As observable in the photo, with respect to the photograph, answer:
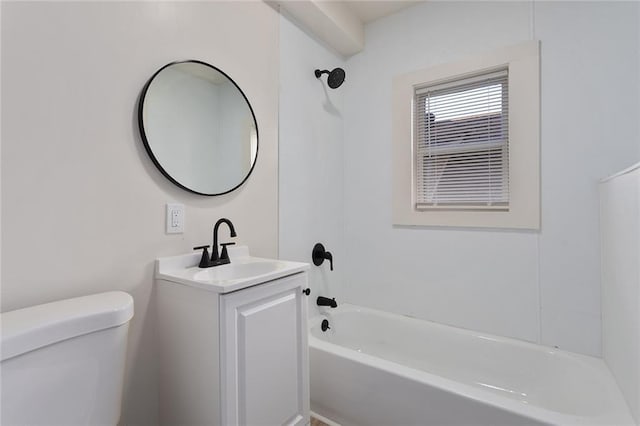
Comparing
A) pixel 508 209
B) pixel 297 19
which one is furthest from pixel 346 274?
pixel 297 19

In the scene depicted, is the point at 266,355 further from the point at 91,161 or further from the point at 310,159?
the point at 310,159

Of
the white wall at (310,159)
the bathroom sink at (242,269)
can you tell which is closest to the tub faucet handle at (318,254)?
the white wall at (310,159)

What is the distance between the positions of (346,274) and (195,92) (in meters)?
1.68

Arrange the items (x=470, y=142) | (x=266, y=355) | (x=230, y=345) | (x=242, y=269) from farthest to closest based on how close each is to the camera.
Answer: (x=470, y=142)
(x=242, y=269)
(x=266, y=355)
(x=230, y=345)

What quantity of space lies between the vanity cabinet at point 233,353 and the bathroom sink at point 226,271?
0.03 metres

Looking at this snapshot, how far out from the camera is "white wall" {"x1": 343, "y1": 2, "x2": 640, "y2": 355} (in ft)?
5.09

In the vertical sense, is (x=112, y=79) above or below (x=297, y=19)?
below

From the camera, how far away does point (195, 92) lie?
1.41 metres

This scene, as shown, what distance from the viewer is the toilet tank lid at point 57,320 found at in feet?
2.34

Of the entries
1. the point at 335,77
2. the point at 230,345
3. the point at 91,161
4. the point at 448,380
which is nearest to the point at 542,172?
the point at 448,380

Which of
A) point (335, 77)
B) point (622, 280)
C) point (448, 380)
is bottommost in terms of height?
point (448, 380)

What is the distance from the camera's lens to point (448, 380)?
1.32 m

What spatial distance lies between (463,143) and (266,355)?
174 centimetres

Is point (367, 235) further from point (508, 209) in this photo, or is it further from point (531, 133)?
point (531, 133)
